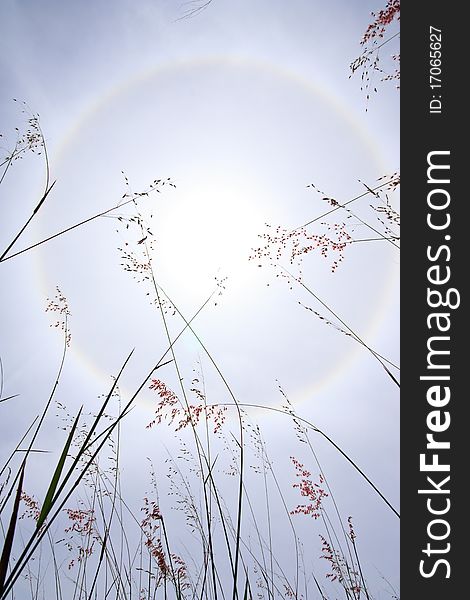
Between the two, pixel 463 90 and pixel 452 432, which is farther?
pixel 463 90

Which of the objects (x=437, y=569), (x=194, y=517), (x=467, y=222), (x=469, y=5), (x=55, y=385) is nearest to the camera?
(x=55, y=385)

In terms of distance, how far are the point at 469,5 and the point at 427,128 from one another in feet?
1.17

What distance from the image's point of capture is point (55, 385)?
3.76ft

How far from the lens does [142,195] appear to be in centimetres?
142

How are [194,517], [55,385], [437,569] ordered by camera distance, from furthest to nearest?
[194,517] < [437,569] < [55,385]

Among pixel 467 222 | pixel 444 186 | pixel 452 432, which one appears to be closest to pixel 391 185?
pixel 444 186

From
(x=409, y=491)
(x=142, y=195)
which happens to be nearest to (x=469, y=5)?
(x=142, y=195)

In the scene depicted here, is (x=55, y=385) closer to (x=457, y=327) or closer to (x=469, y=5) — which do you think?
(x=457, y=327)

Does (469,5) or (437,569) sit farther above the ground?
(469,5)

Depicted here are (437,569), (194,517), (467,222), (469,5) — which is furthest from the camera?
(194,517)

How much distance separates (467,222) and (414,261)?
7.7 inches

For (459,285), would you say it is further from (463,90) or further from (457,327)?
(463,90)

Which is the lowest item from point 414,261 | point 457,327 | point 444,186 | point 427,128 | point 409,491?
point 409,491

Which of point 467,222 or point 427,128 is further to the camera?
point 427,128
